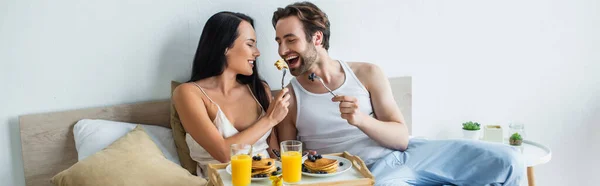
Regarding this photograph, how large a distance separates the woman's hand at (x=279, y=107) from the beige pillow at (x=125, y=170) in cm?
34

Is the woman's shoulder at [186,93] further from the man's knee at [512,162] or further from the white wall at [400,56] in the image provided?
the man's knee at [512,162]

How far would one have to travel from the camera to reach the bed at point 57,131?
86.7 inches

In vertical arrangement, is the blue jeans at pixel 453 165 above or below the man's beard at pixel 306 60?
below

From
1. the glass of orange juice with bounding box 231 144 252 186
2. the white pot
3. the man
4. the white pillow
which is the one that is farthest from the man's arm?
the white pillow

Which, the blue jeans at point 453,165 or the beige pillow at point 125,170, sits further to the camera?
the blue jeans at point 453,165

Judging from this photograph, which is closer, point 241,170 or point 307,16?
point 241,170

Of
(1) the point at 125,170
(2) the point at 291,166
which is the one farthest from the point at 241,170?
(1) the point at 125,170

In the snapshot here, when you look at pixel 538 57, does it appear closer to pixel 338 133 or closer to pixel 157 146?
pixel 338 133

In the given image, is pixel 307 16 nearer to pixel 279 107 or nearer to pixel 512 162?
pixel 279 107

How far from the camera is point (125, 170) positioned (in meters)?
1.96

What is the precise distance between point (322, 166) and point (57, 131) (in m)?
1.10

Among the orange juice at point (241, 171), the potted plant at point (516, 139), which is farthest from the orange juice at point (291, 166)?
the potted plant at point (516, 139)

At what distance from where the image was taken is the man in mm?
2082

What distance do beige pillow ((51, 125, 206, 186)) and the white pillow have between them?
0.09 metres
